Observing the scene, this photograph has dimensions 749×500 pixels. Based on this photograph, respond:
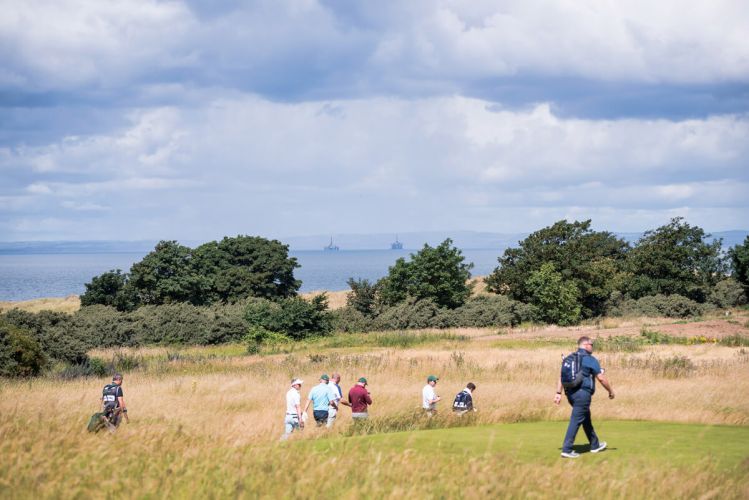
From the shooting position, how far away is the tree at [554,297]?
209 ft

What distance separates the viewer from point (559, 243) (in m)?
72.8

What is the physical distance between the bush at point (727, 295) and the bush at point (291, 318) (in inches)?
1604

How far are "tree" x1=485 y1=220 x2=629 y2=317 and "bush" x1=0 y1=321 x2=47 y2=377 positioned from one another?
141ft

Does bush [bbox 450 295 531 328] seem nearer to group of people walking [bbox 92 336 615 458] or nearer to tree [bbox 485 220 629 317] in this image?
tree [bbox 485 220 629 317]

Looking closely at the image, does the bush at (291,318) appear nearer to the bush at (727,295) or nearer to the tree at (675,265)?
the tree at (675,265)

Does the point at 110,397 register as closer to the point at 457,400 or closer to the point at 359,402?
the point at 359,402

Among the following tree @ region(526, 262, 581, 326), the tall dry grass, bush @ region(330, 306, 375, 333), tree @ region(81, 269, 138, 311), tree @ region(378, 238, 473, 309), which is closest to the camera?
the tall dry grass

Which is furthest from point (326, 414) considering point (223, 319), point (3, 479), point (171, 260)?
point (171, 260)

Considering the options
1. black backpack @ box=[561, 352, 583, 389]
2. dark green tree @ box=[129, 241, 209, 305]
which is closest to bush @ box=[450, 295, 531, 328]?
dark green tree @ box=[129, 241, 209, 305]

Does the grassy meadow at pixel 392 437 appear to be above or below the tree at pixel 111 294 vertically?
below

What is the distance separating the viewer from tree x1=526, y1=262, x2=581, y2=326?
6359 centimetres

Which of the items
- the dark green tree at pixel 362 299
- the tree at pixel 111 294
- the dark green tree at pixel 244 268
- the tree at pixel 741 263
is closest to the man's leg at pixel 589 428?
the dark green tree at pixel 362 299

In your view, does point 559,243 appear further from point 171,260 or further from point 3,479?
point 3,479

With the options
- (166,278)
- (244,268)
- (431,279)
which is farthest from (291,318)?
(244,268)
